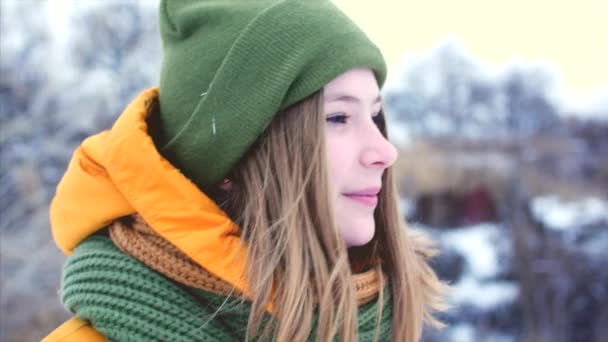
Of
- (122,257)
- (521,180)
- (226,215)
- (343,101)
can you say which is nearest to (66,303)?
(122,257)

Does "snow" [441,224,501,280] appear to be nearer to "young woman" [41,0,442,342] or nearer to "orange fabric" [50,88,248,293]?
"young woman" [41,0,442,342]

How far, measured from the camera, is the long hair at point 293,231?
1.09 m

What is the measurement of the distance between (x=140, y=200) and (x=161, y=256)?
11 centimetres

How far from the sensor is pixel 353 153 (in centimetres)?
120

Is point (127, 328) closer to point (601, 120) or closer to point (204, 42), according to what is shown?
point (204, 42)

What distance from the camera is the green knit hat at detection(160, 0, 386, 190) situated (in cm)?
114

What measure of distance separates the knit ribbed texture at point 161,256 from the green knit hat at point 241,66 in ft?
0.49

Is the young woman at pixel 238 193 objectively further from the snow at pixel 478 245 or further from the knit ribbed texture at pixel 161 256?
the snow at pixel 478 245

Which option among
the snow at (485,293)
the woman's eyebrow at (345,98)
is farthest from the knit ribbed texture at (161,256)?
the snow at (485,293)

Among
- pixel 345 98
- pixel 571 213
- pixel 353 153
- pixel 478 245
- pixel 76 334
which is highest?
pixel 345 98

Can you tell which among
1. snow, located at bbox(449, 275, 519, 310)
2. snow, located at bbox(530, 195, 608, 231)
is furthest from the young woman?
snow, located at bbox(530, 195, 608, 231)

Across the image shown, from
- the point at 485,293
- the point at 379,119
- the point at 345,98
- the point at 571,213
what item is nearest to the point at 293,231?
the point at 345,98

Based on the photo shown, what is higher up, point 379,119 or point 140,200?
point 379,119

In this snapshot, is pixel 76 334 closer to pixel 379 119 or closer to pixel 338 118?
pixel 338 118
